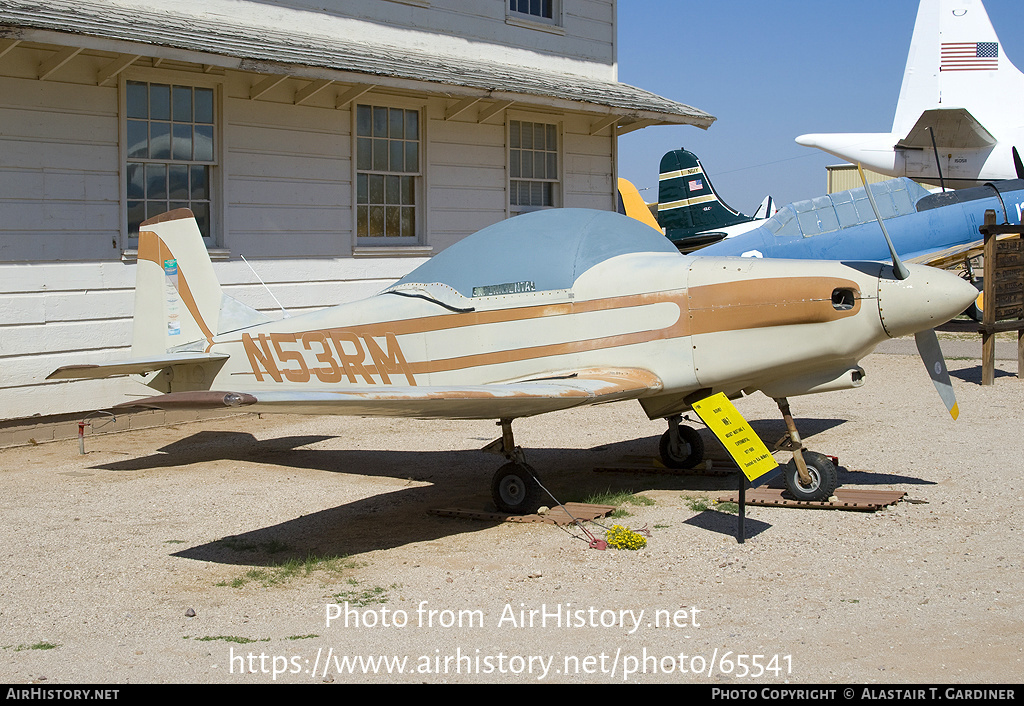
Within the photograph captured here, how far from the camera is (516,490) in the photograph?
6668mm

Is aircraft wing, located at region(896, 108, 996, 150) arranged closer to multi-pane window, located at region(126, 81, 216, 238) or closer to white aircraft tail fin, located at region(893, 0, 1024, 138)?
white aircraft tail fin, located at region(893, 0, 1024, 138)

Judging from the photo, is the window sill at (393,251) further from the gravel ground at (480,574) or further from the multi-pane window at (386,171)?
the gravel ground at (480,574)

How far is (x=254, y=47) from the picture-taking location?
1035 centimetres

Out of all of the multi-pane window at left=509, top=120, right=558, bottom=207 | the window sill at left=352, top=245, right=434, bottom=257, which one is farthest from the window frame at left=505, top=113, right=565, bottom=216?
the window sill at left=352, top=245, right=434, bottom=257

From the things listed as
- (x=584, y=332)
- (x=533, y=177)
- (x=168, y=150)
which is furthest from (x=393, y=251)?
(x=584, y=332)

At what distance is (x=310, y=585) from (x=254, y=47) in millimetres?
7187

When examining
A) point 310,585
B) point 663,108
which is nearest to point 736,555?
point 310,585

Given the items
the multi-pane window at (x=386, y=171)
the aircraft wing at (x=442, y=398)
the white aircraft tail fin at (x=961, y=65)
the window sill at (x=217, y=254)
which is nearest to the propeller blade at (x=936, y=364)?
the aircraft wing at (x=442, y=398)

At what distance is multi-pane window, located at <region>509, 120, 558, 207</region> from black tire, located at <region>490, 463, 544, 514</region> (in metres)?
8.15

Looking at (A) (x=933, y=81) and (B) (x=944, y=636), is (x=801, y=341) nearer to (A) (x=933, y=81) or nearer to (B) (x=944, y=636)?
(B) (x=944, y=636)

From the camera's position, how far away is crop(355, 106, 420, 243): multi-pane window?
12445 millimetres

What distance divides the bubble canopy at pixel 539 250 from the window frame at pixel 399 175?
17.5ft

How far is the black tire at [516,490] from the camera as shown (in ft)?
21.8

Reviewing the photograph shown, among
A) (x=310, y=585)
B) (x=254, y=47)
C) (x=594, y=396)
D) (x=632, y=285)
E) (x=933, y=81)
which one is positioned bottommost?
(x=310, y=585)
